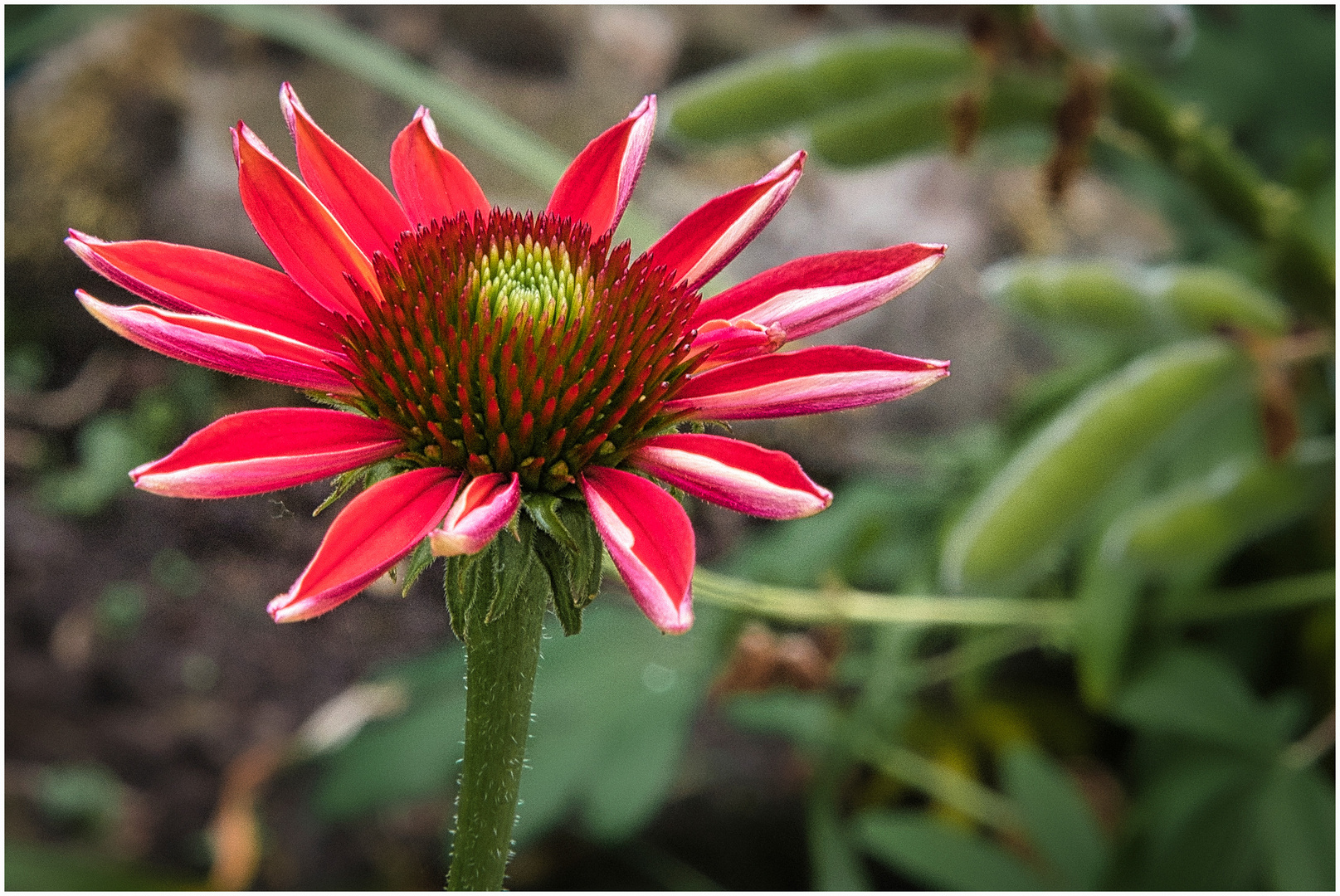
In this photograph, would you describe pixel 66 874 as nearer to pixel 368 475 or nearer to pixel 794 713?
pixel 794 713

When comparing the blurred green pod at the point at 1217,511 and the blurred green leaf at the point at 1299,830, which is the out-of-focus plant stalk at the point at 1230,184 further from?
the blurred green leaf at the point at 1299,830

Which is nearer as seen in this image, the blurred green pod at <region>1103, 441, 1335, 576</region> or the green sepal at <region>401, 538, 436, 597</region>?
the green sepal at <region>401, 538, 436, 597</region>

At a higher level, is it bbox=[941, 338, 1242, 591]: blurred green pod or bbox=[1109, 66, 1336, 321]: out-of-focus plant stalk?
bbox=[1109, 66, 1336, 321]: out-of-focus plant stalk

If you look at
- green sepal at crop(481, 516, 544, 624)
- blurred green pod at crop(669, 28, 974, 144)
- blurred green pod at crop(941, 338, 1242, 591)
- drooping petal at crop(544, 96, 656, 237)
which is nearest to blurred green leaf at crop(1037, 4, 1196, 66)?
blurred green pod at crop(669, 28, 974, 144)

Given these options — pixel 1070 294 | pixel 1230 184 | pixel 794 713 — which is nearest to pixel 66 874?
pixel 794 713

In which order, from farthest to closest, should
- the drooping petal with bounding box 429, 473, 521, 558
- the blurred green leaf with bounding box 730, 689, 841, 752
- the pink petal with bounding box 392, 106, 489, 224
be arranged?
the blurred green leaf with bounding box 730, 689, 841, 752 → the pink petal with bounding box 392, 106, 489, 224 → the drooping petal with bounding box 429, 473, 521, 558

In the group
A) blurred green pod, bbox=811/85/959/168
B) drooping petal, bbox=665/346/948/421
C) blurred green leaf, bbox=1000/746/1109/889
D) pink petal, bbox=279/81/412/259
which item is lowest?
blurred green leaf, bbox=1000/746/1109/889

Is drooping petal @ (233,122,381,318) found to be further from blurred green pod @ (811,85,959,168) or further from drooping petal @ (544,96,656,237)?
blurred green pod @ (811,85,959,168)

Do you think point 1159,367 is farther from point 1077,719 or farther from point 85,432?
point 85,432
